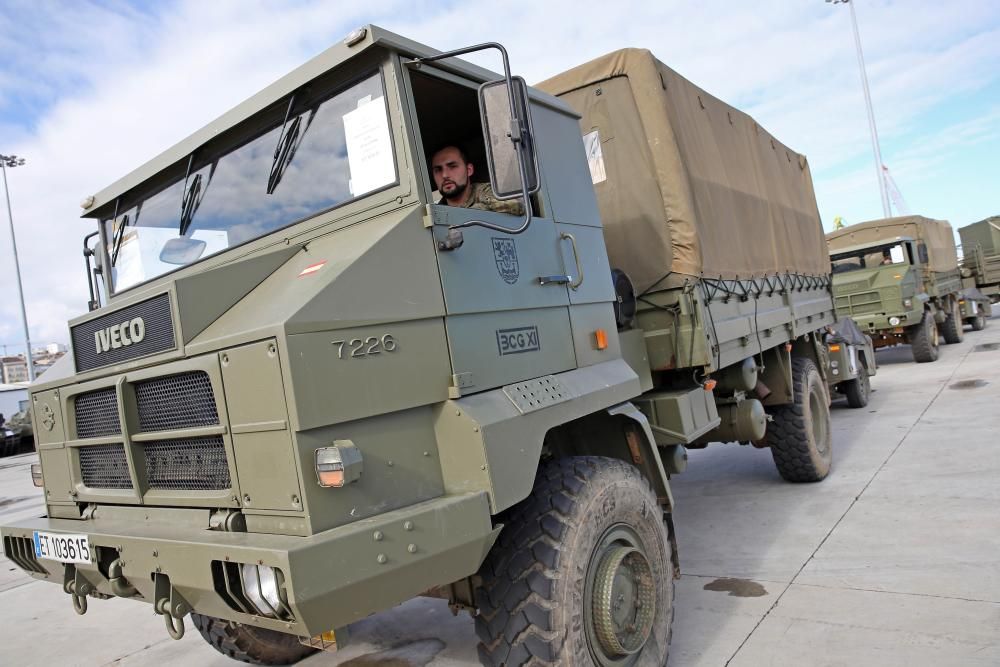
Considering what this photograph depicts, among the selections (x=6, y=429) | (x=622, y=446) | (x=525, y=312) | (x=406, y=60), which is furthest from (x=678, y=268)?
(x=6, y=429)

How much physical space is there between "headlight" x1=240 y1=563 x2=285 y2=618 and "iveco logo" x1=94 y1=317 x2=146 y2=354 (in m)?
0.98

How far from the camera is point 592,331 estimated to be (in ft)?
11.3

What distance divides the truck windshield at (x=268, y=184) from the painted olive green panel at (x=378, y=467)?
92cm

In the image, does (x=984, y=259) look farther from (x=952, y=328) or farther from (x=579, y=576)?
(x=579, y=576)

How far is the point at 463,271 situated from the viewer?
107 inches

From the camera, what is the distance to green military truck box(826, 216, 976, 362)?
13219 millimetres

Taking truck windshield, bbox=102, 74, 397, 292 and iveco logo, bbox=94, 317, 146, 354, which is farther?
truck windshield, bbox=102, 74, 397, 292

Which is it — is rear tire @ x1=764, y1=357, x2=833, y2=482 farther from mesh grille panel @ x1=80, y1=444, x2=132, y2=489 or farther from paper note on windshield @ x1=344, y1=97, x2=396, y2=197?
mesh grille panel @ x1=80, y1=444, x2=132, y2=489

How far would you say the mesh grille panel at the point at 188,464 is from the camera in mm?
2447

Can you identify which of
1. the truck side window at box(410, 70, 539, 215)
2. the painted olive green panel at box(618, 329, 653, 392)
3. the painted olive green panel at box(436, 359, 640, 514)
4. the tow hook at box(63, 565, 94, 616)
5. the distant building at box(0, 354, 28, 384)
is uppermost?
the distant building at box(0, 354, 28, 384)

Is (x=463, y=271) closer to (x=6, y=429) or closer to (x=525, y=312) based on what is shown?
(x=525, y=312)

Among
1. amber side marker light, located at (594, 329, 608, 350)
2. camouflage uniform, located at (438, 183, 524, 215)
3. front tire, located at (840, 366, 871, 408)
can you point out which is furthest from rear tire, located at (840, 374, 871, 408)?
camouflage uniform, located at (438, 183, 524, 215)

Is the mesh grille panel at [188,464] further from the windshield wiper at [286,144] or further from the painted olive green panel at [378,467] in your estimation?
the windshield wiper at [286,144]

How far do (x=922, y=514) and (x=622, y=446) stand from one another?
286 centimetres
